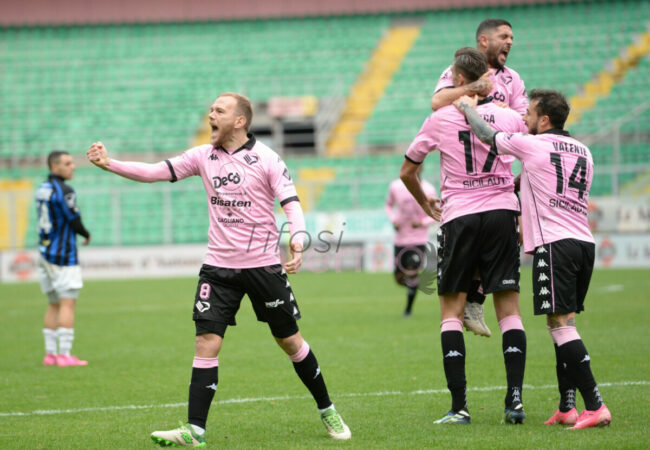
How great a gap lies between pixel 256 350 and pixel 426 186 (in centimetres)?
457

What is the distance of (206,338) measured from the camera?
5.44 metres

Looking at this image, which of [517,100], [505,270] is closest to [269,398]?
[505,270]

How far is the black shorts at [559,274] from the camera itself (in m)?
5.58

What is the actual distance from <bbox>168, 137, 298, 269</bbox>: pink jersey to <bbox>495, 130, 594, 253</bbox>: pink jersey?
1.42m

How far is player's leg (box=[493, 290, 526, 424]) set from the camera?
579 centimetres

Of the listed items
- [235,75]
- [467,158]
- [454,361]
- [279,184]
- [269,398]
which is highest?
[235,75]

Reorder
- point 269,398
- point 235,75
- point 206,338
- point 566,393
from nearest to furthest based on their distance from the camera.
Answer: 1. point 206,338
2. point 566,393
3. point 269,398
4. point 235,75

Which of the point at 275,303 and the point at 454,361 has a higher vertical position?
the point at 275,303

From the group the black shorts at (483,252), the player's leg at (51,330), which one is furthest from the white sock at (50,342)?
the black shorts at (483,252)

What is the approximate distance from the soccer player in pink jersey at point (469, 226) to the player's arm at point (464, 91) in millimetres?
42

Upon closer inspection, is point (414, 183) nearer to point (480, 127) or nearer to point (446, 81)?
point (480, 127)

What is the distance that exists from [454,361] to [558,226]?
1.09 m

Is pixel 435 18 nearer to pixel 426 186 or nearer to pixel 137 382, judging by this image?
pixel 426 186

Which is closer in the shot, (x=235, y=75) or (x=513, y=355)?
(x=513, y=355)
